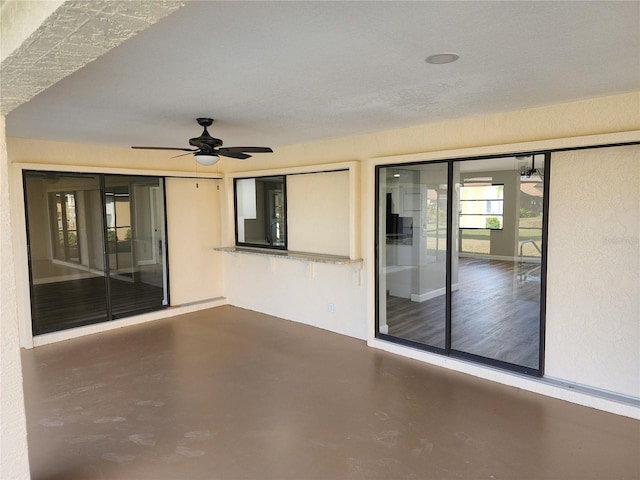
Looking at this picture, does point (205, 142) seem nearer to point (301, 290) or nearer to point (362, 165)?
point (362, 165)

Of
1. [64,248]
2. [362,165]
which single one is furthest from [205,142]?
[64,248]

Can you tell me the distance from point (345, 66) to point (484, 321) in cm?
387

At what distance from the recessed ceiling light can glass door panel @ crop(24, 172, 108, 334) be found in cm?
479

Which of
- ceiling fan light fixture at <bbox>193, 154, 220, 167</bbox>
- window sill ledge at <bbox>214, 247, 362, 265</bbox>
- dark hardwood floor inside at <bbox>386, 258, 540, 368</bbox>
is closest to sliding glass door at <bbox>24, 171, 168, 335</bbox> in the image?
window sill ledge at <bbox>214, 247, 362, 265</bbox>

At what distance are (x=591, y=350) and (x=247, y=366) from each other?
3.15 m

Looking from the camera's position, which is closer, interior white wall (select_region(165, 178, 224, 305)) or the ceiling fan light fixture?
the ceiling fan light fixture

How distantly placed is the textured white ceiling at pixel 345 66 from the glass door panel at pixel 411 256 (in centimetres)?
82

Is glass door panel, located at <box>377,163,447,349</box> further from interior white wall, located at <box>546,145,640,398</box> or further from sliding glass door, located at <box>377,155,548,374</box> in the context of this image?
interior white wall, located at <box>546,145,640,398</box>

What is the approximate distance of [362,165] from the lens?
4957 mm

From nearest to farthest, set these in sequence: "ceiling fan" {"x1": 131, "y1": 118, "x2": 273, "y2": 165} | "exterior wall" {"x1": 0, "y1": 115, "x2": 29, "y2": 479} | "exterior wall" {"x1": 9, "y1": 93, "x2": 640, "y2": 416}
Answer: "exterior wall" {"x1": 0, "y1": 115, "x2": 29, "y2": 479} → "exterior wall" {"x1": 9, "y1": 93, "x2": 640, "y2": 416} → "ceiling fan" {"x1": 131, "y1": 118, "x2": 273, "y2": 165}

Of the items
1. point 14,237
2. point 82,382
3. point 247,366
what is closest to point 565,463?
point 247,366

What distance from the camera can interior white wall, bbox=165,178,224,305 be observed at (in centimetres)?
633

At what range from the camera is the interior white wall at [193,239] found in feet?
20.8

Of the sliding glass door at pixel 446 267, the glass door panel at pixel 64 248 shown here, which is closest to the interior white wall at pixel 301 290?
the sliding glass door at pixel 446 267
